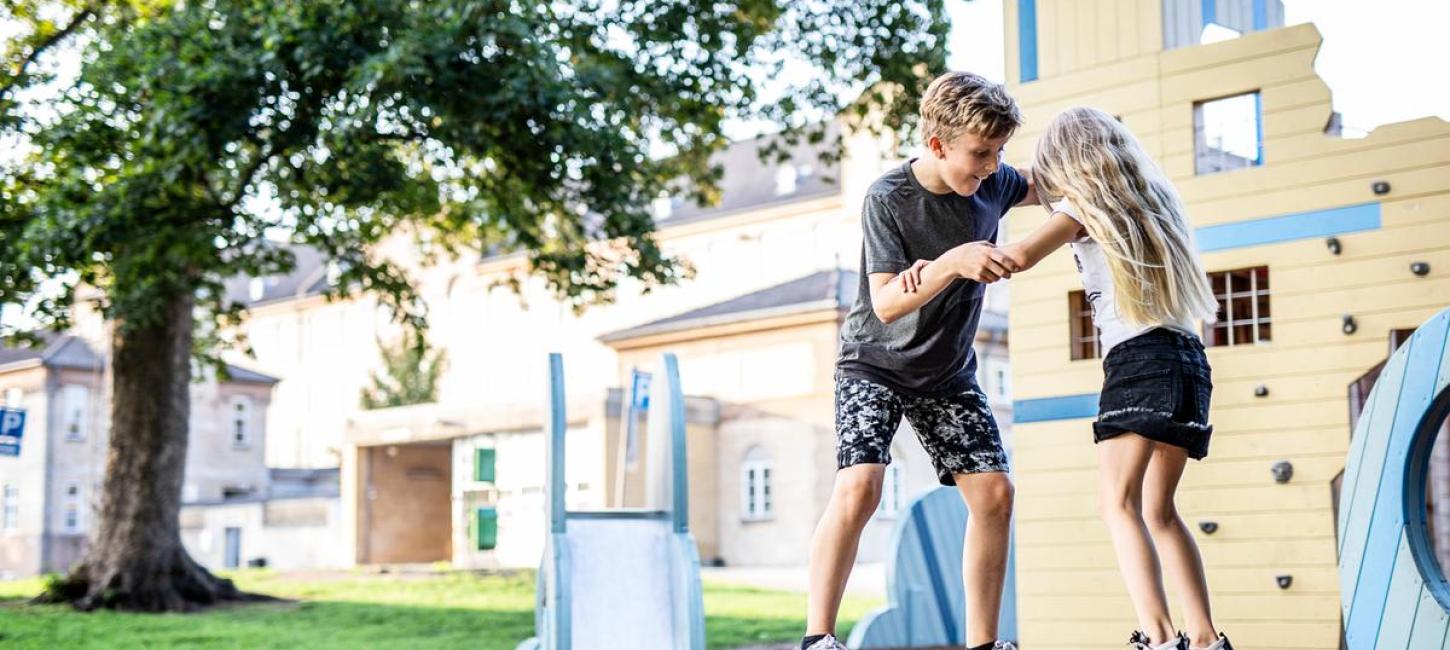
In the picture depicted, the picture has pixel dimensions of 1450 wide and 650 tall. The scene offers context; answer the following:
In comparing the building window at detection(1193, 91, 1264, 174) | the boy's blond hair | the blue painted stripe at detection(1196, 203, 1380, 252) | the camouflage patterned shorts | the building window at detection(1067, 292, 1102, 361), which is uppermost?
the building window at detection(1193, 91, 1264, 174)

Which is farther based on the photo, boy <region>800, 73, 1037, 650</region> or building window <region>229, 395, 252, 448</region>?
building window <region>229, 395, 252, 448</region>

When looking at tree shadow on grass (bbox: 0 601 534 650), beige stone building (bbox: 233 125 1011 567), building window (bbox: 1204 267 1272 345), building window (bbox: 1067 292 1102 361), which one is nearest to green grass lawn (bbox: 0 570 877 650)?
tree shadow on grass (bbox: 0 601 534 650)

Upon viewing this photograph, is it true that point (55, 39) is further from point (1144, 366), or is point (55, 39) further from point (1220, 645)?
point (1220, 645)

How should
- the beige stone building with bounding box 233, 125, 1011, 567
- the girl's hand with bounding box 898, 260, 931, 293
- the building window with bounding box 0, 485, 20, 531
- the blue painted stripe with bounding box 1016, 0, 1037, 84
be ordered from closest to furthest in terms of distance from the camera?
the girl's hand with bounding box 898, 260, 931, 293 → the blue painted stripe with bounding box 1016, 0, 1037, 84 → the beige stone building with bounding box 233, 125, 1011, 567 → the building window with bounding box 0, 485, 20, 531

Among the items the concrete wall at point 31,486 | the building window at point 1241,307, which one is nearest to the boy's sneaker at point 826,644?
the building window at point 1241,307

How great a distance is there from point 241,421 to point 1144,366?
67.4 metres

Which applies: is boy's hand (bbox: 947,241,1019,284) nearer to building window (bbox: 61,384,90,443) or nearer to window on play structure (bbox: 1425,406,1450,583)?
window on play structure (bbox: 1425,406,1450,583)

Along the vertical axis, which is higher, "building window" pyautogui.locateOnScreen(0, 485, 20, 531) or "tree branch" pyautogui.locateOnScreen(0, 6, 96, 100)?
"tree branch" pyautogui.locateOnScreen(0, 6, 96, 100)

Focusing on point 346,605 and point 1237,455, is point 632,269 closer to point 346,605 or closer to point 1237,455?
point 346,605

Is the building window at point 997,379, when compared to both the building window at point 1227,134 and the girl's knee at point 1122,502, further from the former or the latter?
the girl's knee at point 1122,502

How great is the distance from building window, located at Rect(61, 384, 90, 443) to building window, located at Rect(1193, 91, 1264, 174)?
6074cm

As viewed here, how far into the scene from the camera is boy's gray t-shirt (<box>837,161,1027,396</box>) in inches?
173

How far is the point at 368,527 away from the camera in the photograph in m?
48.4

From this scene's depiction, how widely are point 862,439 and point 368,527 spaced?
45.8 m
